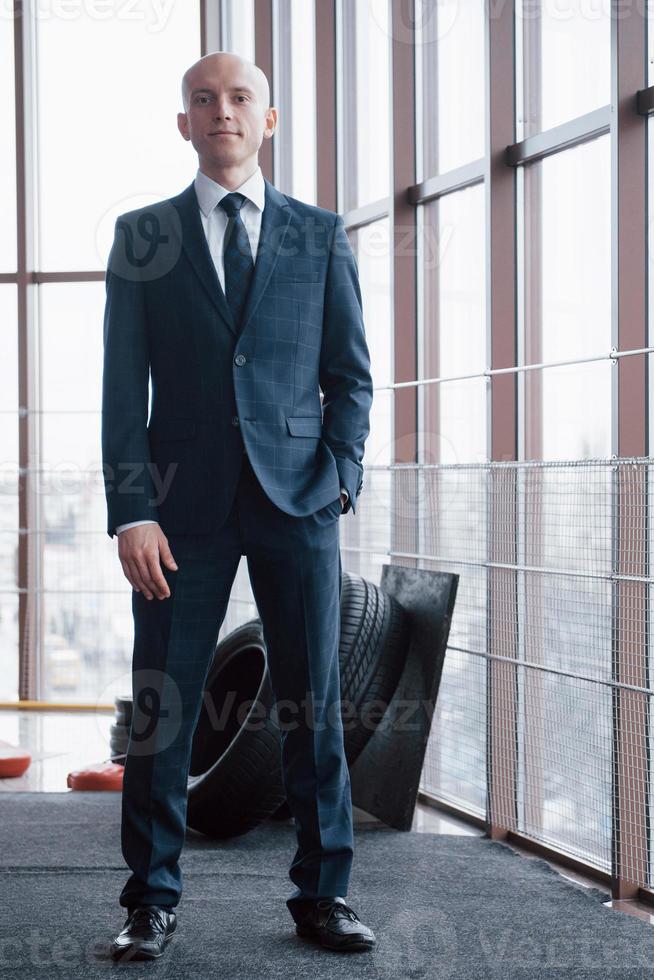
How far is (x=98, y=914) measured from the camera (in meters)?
1.99

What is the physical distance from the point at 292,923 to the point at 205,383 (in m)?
1.04

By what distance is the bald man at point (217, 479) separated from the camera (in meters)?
1.72

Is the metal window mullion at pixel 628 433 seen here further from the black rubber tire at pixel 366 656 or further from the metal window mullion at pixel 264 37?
the metal window mullion at pixel 264 37

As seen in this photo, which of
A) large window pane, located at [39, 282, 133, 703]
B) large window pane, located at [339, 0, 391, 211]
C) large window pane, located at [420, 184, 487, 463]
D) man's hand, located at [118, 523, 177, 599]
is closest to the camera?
man's hand, located at [118, 523, 177, 599]

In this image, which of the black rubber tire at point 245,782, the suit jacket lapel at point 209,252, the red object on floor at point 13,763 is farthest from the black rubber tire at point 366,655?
the red object on floor at point 13,763

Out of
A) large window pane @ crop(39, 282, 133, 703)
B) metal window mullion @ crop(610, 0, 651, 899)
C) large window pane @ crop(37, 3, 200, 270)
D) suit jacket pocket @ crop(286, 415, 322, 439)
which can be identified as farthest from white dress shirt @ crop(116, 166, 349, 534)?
large window pane @ crop(37, 3, 200, 270)

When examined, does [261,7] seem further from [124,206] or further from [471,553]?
[471,553]

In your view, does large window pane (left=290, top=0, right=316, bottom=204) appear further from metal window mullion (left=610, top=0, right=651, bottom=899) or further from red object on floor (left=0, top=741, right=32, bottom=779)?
red object on floor (left=0, top=741, right=32, bottom=779)

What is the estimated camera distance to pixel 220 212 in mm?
1807

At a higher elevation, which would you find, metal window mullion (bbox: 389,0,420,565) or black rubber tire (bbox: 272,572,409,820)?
metal window mullion (bbox: 389,0,420,565)

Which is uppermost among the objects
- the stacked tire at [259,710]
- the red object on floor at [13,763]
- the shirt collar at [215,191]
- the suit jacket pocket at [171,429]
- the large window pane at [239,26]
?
the large window pane at [239,26]

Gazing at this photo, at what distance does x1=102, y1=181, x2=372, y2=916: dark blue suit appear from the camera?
1.72 m

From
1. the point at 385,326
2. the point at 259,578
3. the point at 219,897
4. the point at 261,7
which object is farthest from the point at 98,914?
the point at 261,7

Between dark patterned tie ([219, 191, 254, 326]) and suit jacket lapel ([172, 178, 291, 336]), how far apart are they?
0.6 inches
